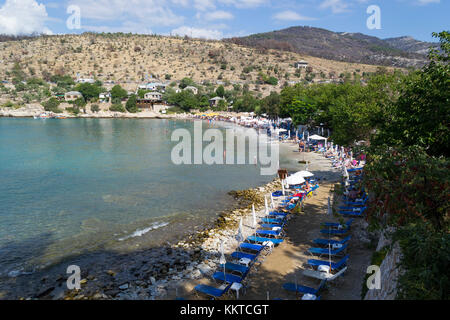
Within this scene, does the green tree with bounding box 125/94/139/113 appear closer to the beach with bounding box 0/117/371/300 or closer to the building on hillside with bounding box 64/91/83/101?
the building on hillside with bounding box 64/91/83/101

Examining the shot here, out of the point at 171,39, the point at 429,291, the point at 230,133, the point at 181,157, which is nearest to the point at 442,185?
the point at 429,291

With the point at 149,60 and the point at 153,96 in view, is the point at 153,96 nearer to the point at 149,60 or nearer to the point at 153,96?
the point at 153,96

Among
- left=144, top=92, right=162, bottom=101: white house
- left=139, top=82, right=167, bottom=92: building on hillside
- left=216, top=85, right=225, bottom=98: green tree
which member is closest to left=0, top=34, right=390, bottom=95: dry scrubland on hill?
left=139, top=82, right=167, bottom=92: building on hillside

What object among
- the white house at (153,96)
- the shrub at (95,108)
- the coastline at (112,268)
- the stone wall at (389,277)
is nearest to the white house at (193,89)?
the white house at (153,96)

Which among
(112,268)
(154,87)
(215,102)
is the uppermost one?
(154,87)

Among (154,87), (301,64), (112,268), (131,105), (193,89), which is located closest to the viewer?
(112,268)

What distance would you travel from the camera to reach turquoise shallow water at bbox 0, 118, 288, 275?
14.1 meters

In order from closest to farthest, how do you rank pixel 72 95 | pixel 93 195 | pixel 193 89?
pixel 93 195
pixel 72 95
pixel 193 89

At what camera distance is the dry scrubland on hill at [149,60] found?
11594 centimetres

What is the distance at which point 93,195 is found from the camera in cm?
2066

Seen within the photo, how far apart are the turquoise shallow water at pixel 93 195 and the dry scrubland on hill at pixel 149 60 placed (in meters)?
77.0

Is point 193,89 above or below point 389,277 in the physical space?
above

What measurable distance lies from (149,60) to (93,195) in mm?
114735

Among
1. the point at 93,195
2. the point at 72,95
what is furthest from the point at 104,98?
the point at 93,195
